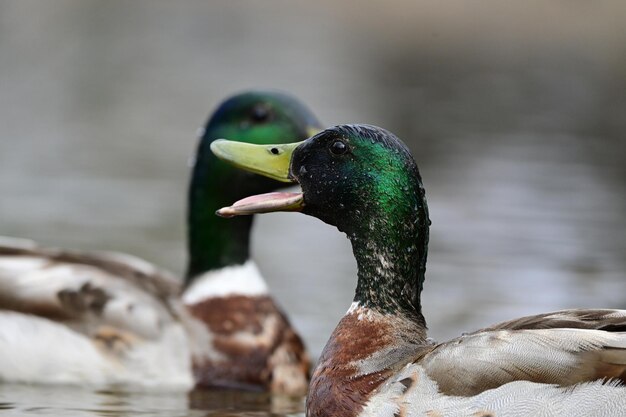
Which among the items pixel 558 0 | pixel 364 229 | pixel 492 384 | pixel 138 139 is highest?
pixel 558 0

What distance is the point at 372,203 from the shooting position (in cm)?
578

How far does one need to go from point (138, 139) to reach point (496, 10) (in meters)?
15.7

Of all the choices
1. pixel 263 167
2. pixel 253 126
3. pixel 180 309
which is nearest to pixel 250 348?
pixel 180 309

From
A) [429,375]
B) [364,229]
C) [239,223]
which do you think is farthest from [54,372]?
[429,375]

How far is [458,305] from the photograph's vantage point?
Answer: 389 inches

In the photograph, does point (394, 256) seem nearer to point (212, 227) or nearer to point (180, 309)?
point (180, 309)

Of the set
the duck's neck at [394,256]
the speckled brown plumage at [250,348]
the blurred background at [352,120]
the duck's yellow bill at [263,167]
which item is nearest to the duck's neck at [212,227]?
the speckled brown plumage at [250,348]

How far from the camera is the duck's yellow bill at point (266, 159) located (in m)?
6.02

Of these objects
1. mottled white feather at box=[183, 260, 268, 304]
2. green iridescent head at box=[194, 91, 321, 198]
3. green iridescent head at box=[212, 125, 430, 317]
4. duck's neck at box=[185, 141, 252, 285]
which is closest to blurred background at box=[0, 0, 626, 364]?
mottled white feather at box=[183, 260, 268, 304]

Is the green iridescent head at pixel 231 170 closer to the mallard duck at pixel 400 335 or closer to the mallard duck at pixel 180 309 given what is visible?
the mallard duck at pixel 180 309

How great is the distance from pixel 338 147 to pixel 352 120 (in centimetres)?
1384

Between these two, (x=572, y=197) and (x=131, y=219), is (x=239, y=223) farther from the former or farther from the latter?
(x=572, y=197)

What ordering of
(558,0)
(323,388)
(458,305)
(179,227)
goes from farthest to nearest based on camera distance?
(558,0) → (179,227) → (458,305) → (323,388)

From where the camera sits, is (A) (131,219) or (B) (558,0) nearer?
(A) (131,219)
